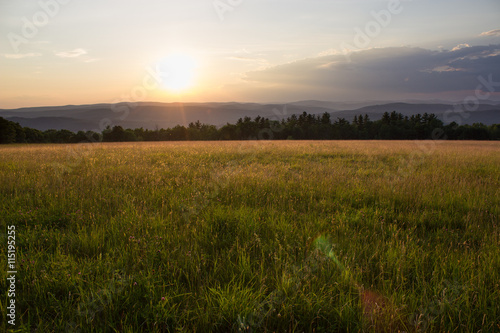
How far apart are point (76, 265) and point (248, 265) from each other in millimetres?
1875

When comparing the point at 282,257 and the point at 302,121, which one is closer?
the point at 282,257

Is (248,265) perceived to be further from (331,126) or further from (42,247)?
(331,126)

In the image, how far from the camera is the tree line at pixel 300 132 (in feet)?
220

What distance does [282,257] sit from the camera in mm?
3072

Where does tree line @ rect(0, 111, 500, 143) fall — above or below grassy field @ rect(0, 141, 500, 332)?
above

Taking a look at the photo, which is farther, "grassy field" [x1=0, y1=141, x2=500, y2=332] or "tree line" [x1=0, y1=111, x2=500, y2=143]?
"tree line" [x1=0, y1=111, x2=500, y2=143]

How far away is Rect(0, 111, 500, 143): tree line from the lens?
67.1 meters

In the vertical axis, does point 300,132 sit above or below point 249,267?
above

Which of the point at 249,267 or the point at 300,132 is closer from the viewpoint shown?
the point at 249,267

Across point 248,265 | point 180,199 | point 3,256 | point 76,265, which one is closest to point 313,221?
point 248,265

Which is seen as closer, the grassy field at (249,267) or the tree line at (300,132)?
the grassy field at (249,267)

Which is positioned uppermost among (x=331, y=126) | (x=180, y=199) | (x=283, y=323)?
(x=331, y=126)

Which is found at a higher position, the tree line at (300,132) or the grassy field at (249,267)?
the tree line at (300,132)

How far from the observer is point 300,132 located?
79.4m
